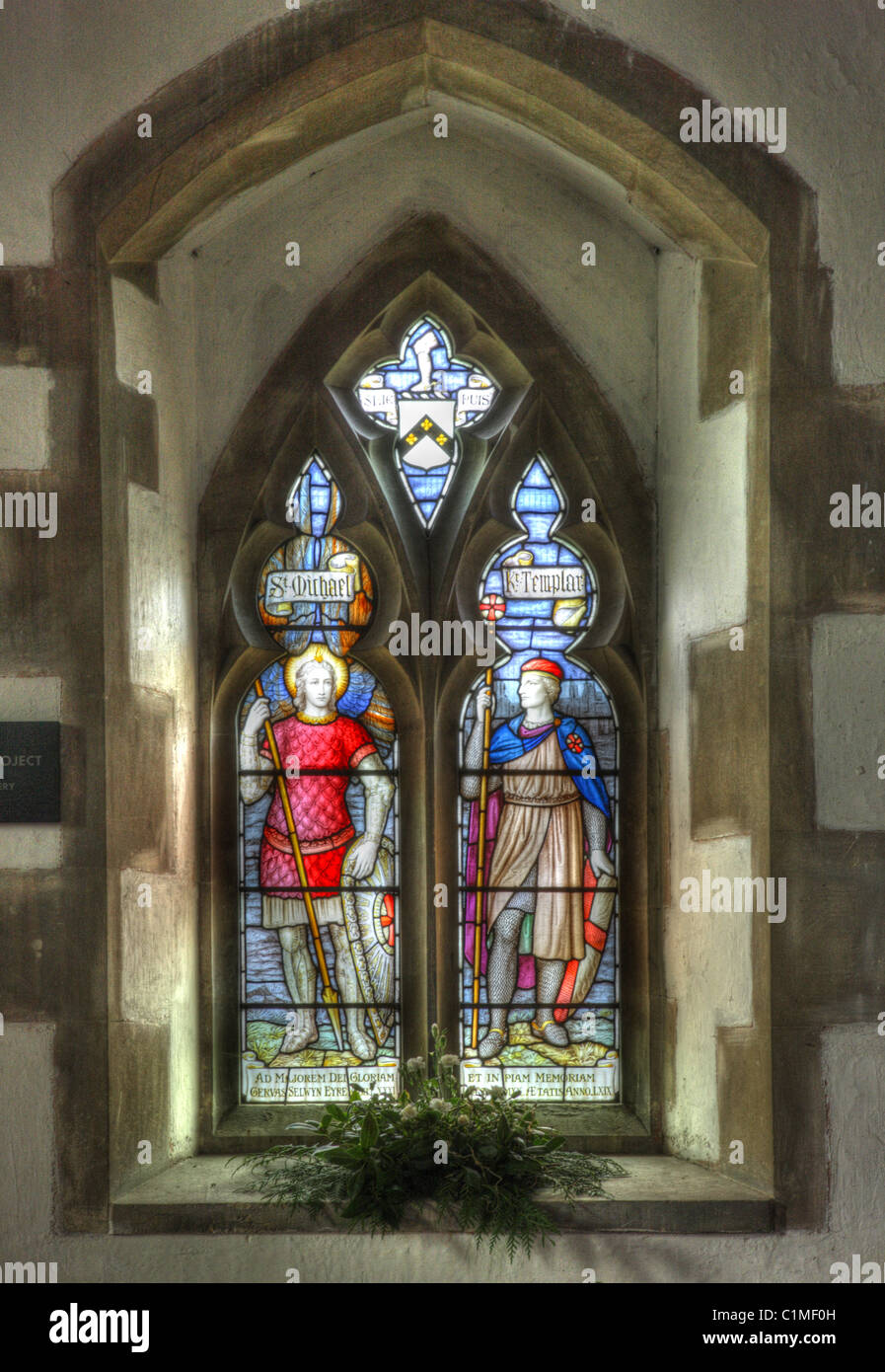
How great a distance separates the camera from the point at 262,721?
13.7ft

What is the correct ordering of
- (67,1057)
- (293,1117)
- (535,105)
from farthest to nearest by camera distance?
(293,1117), (535,105), (67,1057)

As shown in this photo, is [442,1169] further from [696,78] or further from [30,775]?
[696,78]

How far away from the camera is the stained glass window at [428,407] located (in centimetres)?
428

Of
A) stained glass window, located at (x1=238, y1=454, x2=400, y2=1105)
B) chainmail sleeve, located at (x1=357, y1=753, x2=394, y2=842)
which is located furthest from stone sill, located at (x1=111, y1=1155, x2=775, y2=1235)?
chainmail sleeve, located at (x1=357, y1=753, x2=394, y2=842)

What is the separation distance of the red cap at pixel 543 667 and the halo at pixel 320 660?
556 millimetres

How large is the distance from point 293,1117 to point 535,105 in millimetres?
2980

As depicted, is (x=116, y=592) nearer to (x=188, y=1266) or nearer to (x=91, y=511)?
(x=91, y=511)

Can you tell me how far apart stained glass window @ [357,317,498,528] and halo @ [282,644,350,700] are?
1.72 feet

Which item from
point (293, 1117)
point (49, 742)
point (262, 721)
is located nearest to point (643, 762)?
point (262, 721)

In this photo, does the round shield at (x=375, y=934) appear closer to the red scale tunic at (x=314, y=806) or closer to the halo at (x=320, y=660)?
the red scale tunic at (x=314, y=806)

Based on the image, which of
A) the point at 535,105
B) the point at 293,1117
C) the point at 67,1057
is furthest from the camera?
the point at 293,1117

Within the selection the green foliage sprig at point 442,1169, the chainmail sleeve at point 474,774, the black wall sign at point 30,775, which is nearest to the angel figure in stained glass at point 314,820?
the chainmail sleeve at point 474,774

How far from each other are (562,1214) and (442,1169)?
33 cm

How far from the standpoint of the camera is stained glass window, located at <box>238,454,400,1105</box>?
4098 millimetres
